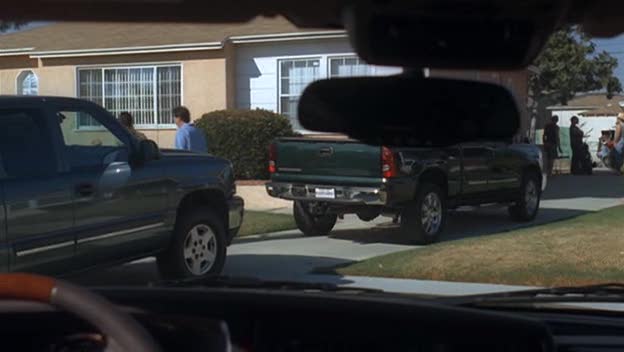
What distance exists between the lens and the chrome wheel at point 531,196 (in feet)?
54.9

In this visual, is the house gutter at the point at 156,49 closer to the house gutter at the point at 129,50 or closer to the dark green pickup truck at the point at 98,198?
the house gutter at the point at 129,50

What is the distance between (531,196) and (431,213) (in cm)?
349

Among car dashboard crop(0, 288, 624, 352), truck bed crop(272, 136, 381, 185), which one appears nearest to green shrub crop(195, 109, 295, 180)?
truck bed crop(272, 136, 381, 185)

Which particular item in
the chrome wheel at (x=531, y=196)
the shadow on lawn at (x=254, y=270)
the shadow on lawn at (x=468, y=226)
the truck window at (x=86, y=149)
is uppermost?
the truck window at (x=86, y=149)

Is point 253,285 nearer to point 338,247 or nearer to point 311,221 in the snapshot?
point 338,247

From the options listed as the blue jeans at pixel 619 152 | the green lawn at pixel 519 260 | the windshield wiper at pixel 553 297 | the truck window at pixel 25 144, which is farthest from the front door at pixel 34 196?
the blue jeans at pixel 619 152

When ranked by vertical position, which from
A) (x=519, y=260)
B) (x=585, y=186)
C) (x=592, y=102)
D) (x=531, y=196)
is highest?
(x=592, y=102)

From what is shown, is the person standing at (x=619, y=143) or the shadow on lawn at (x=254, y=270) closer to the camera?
the shadow on lawn at (x=254, y=270)

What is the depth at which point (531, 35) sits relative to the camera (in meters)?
3.33

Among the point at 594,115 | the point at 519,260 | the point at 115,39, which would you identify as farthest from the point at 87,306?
the point at 594,115

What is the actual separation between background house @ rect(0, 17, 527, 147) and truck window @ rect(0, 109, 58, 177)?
1159cm

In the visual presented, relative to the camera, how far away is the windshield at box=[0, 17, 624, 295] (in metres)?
8.96

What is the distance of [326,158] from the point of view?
1377 centimetres

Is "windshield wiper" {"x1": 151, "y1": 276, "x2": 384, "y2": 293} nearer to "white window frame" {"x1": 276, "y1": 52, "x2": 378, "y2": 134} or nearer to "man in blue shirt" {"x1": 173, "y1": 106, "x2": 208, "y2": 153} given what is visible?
"man in blue shirt" {"x1": 173, "y1": 106, "x2": 208, "y2": 153}
